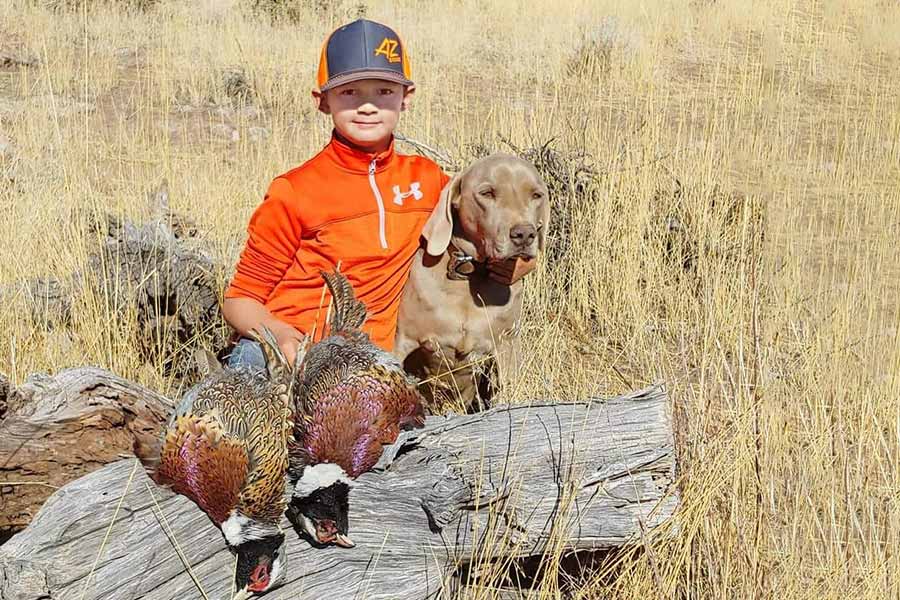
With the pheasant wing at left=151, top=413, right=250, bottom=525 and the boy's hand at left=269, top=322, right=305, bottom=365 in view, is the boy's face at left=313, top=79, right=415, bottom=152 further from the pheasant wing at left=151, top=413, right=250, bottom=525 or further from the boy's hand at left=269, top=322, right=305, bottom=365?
the pheasant wing at left=151, top=413, right=250, bottom=525

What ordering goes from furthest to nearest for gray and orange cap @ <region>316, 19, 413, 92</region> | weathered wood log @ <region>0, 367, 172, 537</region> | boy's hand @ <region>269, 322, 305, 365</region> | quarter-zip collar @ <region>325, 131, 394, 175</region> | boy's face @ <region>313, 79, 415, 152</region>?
quarter-zip collar @ <region>325, 131, 394, 175</region>
boy's face @ <region>313, 79, 415, 152</region>
gray and orange cap @ <region>316, 19, 413, 92</region>
boy's hand @ <region>269, 322, 305, 365</region>
weathered wood log @ <region>0, 367, 172, 537</region>

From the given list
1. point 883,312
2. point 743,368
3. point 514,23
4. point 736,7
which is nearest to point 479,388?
point 743,368

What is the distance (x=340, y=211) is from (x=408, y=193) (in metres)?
0.29

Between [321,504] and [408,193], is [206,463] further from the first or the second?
[408,193]

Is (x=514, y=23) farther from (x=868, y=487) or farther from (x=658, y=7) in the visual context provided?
(x=868, y=487)

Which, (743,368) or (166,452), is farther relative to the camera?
(743,368)

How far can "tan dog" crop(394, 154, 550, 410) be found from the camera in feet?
9.66

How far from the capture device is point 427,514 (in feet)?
7.11

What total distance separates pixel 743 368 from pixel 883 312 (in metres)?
1.74

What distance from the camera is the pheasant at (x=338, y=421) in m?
2.03

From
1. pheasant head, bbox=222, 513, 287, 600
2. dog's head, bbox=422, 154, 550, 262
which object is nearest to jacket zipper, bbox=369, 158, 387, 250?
dog's head, bbox=422, 154, 550, 262

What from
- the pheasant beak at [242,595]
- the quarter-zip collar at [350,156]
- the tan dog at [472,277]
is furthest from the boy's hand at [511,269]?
the pheasant beak at [242,595]

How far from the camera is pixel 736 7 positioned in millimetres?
10430

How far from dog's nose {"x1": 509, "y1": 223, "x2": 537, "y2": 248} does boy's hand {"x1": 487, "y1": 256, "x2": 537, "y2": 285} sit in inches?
3.0
